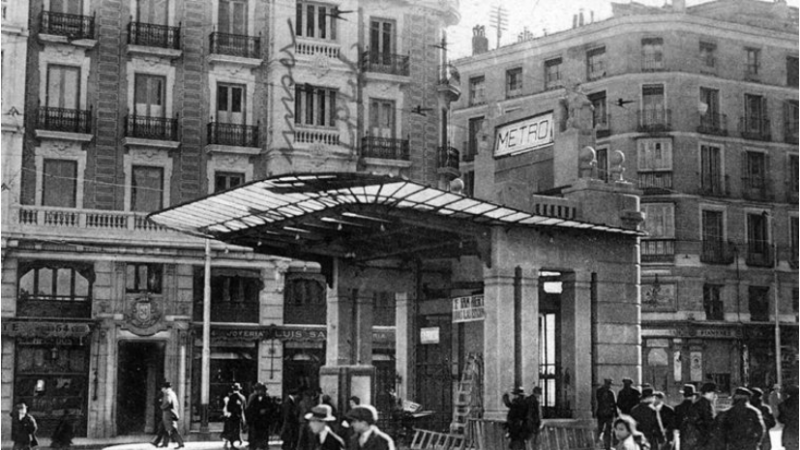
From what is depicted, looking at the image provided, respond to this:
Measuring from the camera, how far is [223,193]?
1816 cm

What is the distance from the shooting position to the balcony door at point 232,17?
37438 millimetres

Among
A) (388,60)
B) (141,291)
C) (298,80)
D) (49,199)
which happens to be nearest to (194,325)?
(141,291)

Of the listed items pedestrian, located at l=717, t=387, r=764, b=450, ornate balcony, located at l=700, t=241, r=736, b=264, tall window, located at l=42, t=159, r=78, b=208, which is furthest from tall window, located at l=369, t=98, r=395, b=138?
pedestrian, located at l=717, t=387, r=764, b=450

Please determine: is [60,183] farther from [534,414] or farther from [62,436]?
[534,414]

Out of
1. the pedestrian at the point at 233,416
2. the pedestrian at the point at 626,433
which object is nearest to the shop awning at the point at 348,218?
the pedestrian at the point at 233,416

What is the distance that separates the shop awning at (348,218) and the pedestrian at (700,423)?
12.7 feet

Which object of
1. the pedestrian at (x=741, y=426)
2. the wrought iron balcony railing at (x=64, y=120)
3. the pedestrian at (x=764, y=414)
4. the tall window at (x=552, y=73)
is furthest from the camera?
the tall window at (x=552, y=73)

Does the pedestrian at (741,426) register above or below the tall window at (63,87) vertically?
below

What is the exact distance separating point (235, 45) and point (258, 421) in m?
18.3

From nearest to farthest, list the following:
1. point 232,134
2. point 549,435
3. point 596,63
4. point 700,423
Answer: point 700,423 < point 549,435 < point 232,134 < point 596,63

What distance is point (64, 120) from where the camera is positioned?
35000 mm

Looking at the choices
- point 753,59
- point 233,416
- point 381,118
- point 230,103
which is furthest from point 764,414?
point 753,59

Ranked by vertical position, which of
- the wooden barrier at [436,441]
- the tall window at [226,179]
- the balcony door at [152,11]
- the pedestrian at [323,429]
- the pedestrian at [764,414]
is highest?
the balcony door at [152,11]

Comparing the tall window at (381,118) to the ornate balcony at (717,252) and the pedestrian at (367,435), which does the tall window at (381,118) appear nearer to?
the ornate balcony at (717,252)
